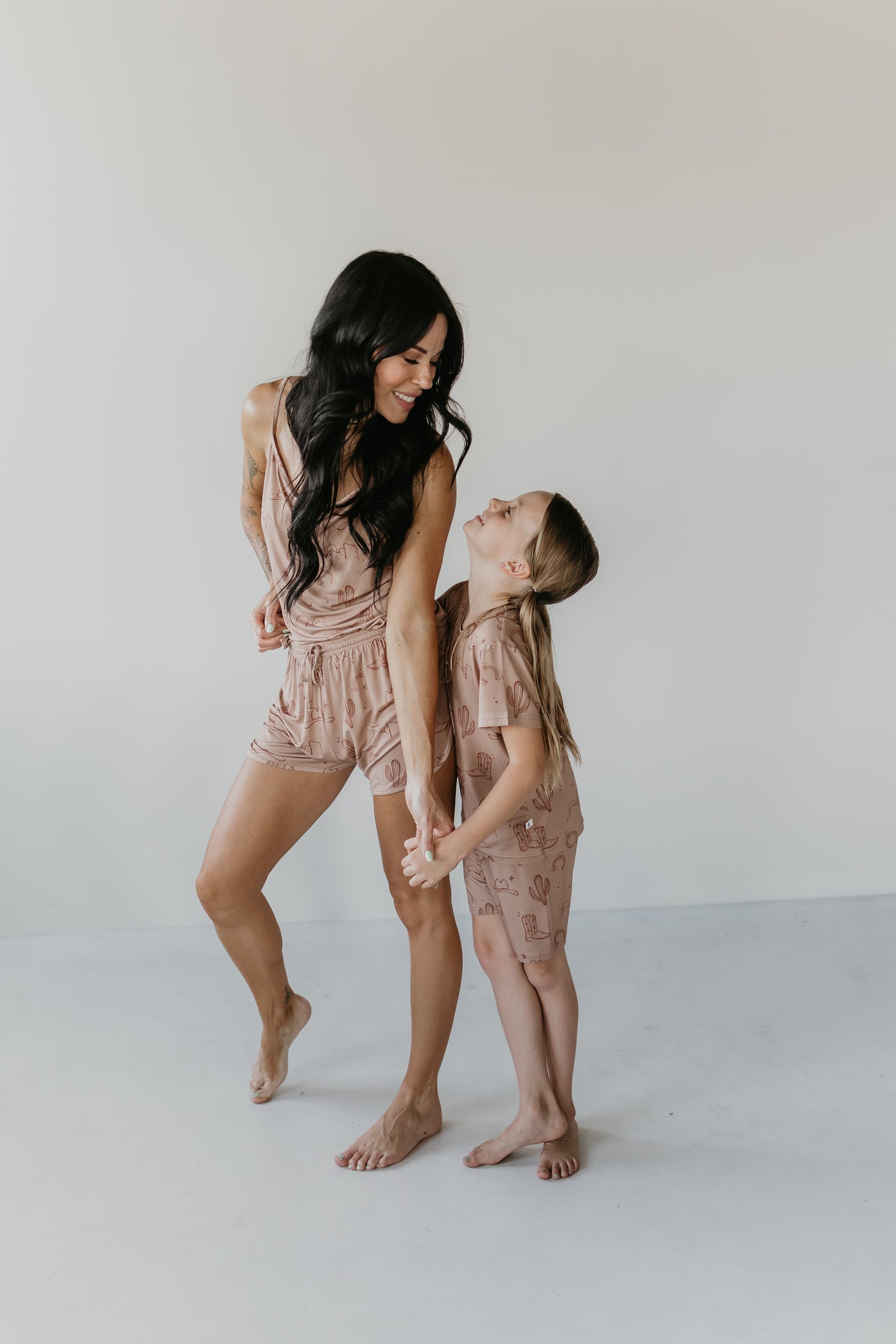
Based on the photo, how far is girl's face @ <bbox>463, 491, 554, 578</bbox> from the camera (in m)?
1.77

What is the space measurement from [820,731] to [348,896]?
1.42m

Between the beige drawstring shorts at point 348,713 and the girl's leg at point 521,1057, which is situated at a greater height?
the beige drawstring shorts at point 348,713

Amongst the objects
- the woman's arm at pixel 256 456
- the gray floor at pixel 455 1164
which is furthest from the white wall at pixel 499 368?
the woman's arm at pixel 256 456

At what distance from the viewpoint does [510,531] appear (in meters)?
1.78

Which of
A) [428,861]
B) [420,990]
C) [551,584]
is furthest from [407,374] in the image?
[420,990]

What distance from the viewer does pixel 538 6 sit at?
8.15 ft

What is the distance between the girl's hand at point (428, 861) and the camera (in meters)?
1.69

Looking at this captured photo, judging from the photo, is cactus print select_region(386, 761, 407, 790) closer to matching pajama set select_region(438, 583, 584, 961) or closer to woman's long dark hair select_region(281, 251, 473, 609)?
matching pajama set select_region(438, 583, 584, 961)

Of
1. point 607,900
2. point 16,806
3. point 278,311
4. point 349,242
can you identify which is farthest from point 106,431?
point 607,900

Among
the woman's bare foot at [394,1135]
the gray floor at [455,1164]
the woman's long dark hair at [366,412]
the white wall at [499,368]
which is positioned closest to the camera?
the gray floor at [455,1164]

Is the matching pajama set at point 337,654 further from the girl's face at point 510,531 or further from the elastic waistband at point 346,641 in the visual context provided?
the girl's face at point 510,531

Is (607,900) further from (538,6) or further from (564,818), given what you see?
(538,6)

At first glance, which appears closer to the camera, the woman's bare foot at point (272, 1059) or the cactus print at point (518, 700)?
the cactus print at point (518, 700)

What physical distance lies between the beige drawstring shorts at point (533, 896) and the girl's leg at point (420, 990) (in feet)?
0.49
